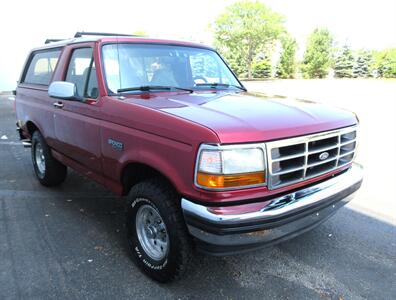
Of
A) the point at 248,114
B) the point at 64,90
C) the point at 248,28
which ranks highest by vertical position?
the point at 248,28

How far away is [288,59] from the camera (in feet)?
129

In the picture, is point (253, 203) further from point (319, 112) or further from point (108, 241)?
point (108, 241)

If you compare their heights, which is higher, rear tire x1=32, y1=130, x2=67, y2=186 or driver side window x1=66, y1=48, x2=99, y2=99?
driver side window x1=66, y1=48, x2=99, y2=99

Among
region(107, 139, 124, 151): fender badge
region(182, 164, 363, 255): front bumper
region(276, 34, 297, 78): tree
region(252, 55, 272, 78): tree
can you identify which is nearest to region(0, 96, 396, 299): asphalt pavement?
region(182, 164, 363, 255): front bumper

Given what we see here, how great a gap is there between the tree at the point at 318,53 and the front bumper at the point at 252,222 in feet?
127

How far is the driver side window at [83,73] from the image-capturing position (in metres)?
3.70

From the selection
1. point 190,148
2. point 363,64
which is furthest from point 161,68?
point 363,64

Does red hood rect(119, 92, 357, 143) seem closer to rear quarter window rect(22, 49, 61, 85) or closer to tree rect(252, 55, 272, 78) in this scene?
rear quarter window rect(22, 49, 61, 85)

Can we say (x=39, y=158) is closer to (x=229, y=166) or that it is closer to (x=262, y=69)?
(x=229, y=166)

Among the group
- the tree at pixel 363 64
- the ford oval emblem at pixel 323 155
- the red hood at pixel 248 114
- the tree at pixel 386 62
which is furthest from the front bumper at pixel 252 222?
the tree at pixel 363 64

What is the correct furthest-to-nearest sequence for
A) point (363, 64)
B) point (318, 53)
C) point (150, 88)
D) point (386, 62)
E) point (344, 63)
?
point (344, 63)
point (318, 53)
point (363, 64)
point (386, 62)
point (150, 88)

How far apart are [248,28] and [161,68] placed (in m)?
39.9

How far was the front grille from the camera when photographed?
262 cm

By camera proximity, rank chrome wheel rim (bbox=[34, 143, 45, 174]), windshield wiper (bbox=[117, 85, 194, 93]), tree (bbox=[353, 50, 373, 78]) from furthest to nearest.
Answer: tree (bbox=[353, 50, 373, 78]), chrome wheel rim (bbox=[34, 143, 45, 174]), windshield wiper (bbox=[117, 85, 194, 93])
